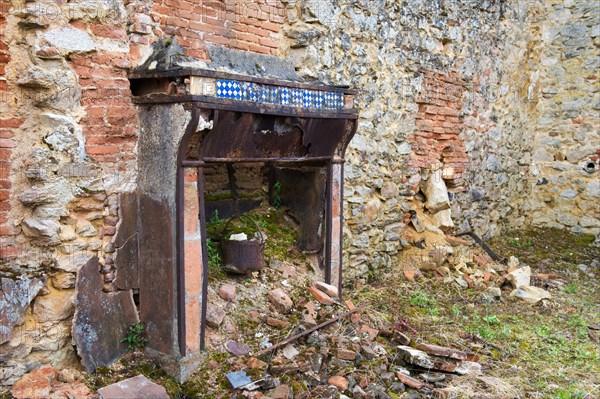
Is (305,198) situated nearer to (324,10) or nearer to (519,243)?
(324,10)

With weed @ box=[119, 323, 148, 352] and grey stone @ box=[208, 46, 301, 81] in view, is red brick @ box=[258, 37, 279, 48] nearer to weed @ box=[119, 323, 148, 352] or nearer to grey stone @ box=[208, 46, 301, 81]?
grey stone @ box=[208, 46, 301, 81]

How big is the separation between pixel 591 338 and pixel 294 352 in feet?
9.77

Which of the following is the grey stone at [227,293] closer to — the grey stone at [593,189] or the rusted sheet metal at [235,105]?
the rusted sheet metal at [235,105]

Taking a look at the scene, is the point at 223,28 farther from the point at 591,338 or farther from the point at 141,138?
the point at 591,338

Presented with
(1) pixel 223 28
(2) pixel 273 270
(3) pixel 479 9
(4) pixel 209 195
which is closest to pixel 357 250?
(2) pixel 273 270

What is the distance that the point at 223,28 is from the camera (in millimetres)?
4367

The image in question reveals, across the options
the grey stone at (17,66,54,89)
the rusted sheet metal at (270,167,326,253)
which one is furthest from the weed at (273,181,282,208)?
the grey stone at (17,66,54,89)

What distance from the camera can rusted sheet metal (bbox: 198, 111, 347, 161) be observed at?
3.72 meters

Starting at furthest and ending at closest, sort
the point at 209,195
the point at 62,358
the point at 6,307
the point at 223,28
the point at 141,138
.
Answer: the point at 209,195, the point at 223,28, the point at 141,138, the point at 62,358, the point at 6,307

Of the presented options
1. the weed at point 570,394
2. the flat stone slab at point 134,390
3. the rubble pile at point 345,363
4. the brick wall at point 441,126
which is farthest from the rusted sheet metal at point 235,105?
the weed at point 570,394

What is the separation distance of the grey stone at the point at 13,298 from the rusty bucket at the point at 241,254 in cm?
150

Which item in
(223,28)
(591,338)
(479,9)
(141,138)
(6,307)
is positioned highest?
(479,9)

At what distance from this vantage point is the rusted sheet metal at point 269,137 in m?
3.72

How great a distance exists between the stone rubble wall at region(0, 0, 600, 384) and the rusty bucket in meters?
0.95
